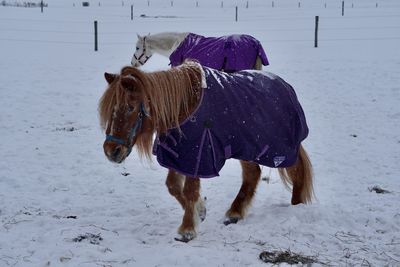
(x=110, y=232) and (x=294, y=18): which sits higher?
(x=294, y=18)

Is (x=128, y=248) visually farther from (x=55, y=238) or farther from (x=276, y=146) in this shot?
(x=276, y=146)

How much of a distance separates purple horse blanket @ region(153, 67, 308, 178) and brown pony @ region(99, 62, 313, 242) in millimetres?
104

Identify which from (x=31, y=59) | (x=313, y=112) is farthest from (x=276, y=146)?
(x=31, y=59)

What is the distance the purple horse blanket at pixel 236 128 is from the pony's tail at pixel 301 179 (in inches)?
8.8

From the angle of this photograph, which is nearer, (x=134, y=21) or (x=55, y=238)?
(x=55, y=238)

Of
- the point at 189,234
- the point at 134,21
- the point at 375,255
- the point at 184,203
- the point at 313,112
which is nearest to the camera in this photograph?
the point at 375,255

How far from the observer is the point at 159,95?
337 centimetres

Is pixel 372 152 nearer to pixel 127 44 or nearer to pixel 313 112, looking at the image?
pixel 313 112

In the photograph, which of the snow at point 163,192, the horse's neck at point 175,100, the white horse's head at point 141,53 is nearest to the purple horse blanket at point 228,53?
the white horse's head at point 141,53

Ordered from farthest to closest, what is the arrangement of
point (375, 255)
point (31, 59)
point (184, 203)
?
point (31, 59) → point (184, 203) → point (375, 255)

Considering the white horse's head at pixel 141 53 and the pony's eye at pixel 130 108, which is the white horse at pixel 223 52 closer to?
the white horse's head at pixel 141 53

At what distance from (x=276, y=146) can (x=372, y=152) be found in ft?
8.82

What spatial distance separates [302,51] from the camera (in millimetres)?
16016

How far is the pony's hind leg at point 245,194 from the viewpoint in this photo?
4.09 metres
